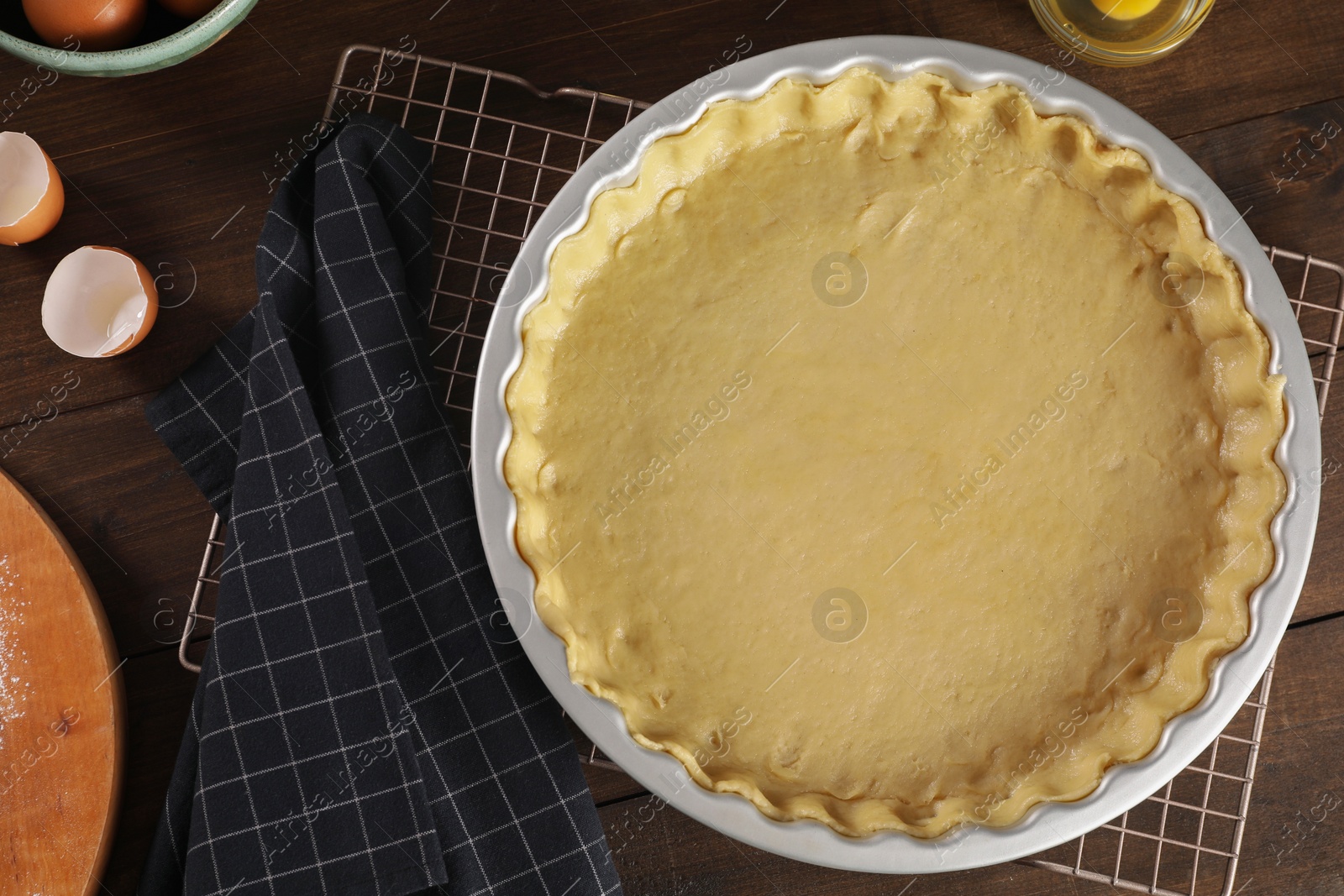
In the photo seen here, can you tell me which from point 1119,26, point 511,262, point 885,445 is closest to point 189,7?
point 511,262

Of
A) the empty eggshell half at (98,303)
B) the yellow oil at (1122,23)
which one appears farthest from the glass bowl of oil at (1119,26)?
the empty eggshell half at (98,303)

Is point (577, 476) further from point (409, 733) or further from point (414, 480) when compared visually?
point (409, 733)

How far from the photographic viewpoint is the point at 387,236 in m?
0.91

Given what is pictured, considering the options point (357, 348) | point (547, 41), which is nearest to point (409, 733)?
point (357, 348)

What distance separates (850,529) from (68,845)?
86cm

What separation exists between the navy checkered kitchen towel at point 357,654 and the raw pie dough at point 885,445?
14 centimetres

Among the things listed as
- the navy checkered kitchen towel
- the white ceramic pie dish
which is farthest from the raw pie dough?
the navy checkered kitchen towel

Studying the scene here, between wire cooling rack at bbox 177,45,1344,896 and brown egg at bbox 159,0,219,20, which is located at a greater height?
brown egg at bbox 159,0,219,20

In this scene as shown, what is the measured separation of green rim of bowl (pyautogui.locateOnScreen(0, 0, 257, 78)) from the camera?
81 cm

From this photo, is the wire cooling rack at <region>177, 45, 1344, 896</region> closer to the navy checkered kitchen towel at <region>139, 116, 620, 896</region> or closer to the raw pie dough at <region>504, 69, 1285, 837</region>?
the navy checkered kitchen towel at <region>139, 116, 620, 896</region>

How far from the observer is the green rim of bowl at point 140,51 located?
31.8 inches

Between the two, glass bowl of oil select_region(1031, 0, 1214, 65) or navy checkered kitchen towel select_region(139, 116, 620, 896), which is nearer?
Result: navy checkered kitchen towel select_region(139, 116, 620, 896)

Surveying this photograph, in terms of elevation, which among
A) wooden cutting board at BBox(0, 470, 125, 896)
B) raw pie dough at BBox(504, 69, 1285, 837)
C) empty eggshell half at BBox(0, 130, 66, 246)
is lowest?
wooden cutting board at BBox(0, 470, 125, 896)

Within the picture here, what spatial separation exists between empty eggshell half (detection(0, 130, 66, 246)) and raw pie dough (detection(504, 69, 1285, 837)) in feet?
1.96
